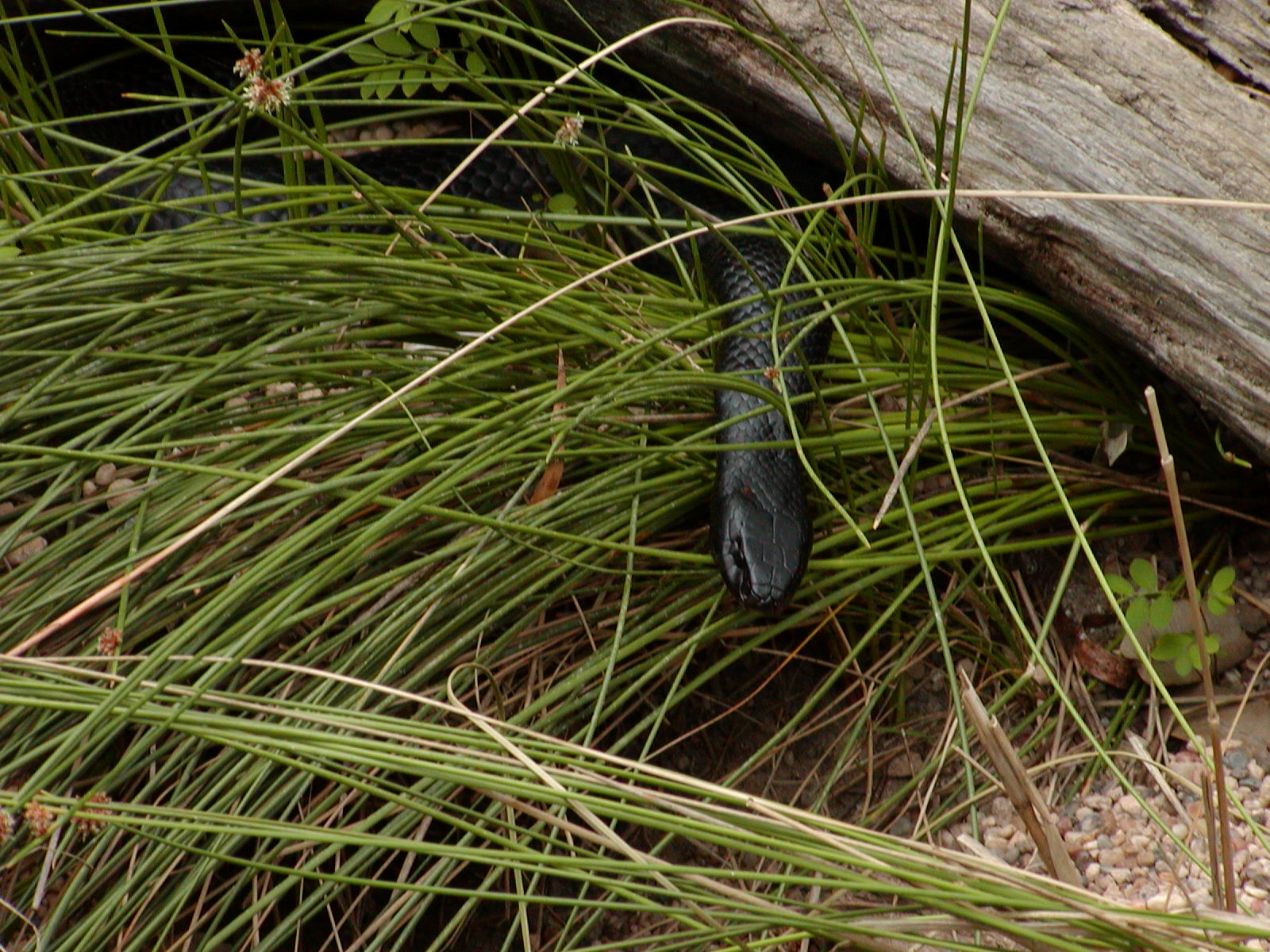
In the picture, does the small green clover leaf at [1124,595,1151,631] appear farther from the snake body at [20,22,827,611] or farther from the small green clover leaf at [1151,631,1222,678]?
the snake body at [20,22,827,611]

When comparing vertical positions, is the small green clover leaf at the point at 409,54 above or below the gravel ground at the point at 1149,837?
above

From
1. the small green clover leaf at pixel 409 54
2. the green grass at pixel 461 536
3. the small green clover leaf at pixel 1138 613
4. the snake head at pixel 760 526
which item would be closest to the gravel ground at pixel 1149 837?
the green grass at pixel 461 536

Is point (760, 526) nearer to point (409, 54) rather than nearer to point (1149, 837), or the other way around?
point (1149, 837)

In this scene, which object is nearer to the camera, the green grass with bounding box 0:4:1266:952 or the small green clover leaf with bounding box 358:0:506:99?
the green grass with bounding box 0:4:1266:952

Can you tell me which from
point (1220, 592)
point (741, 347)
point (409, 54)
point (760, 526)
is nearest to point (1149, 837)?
point (1220, 592)

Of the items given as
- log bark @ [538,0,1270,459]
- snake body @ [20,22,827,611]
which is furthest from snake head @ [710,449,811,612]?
log bark @ [538,0,1270,459]

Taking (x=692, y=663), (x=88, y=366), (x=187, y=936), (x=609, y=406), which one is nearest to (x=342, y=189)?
(x=88, y=366)

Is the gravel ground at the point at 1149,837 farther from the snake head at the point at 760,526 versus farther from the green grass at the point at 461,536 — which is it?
the snake head at the point at 760,526
